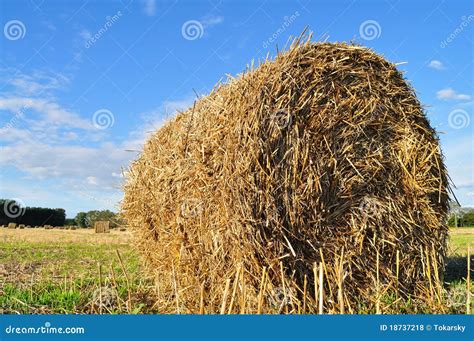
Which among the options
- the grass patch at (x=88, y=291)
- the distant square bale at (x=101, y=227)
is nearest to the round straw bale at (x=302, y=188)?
the grass patch at (x=88, y=291)

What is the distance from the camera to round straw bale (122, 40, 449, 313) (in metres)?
4.33

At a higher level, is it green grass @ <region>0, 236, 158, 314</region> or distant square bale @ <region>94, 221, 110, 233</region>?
distant square bale @ <region>94, 221, 110, 233</region>

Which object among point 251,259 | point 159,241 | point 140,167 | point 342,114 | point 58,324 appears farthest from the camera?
point 140,167

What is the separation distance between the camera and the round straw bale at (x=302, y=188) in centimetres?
433

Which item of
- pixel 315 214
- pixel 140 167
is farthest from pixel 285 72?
pixel 140 167

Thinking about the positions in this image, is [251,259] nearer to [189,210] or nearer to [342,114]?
[189,210]

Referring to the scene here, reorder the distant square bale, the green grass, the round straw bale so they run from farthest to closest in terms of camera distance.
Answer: the distant square bale → the green grass → the round straw bale

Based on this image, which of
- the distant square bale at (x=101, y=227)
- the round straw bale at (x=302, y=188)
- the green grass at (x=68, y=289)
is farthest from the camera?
the distant square bale at (x=101, y=227)

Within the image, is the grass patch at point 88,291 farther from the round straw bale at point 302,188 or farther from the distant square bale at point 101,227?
the distant square bale at point 101,227

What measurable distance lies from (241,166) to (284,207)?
58 centimetres

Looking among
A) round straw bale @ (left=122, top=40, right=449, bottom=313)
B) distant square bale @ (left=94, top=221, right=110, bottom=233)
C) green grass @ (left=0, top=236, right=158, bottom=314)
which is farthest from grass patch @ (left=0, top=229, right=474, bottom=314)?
distant square bale @ (left=94, top=221, right=110, bottom=233)

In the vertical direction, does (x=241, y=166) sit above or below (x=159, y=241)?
above

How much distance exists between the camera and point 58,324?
3.48 meters

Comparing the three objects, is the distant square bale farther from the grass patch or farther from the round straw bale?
the round straw bale
